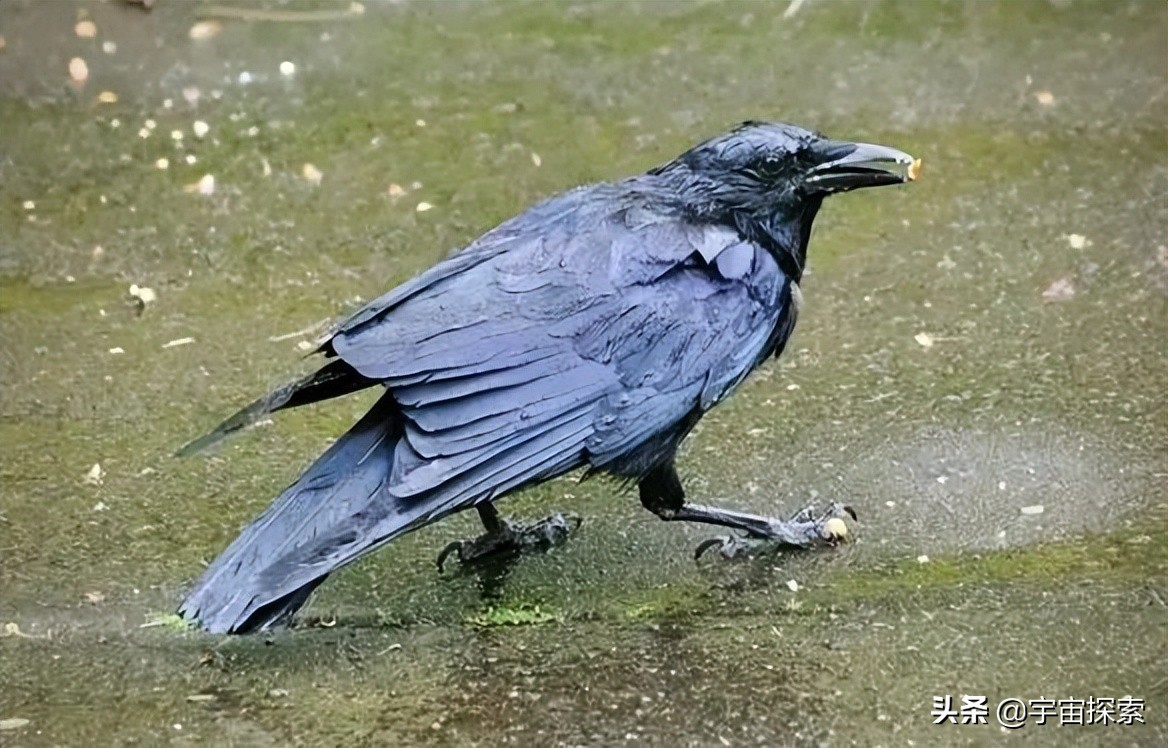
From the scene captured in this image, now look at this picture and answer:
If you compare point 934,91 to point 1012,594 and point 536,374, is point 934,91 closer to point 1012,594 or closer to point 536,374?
point 1012,594

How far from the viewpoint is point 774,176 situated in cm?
303

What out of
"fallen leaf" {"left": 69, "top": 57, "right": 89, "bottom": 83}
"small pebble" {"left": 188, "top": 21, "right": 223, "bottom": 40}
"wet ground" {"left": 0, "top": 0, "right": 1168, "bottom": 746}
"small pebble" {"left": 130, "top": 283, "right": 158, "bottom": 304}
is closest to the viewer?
"wet ground" {"left": 0, "top": 0, "right": 1168, "bottom": 746}

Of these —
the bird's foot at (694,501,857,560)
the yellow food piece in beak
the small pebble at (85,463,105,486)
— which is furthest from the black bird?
the small pebble at (85,463,105,486)

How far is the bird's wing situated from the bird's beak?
0.19 m

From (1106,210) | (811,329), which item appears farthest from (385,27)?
(1106,210)

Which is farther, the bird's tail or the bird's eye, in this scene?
the bird's eye

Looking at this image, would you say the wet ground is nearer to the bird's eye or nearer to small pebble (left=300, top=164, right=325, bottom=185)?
small pebble (left=300, top=164, right=325, bottom=185)

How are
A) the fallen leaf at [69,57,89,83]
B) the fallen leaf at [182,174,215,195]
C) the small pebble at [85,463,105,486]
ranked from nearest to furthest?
the small pebble at [85,463,105,486] < the fallen leaf at [182,174,215,195] < the fallen leaf at [69,57,89,83]

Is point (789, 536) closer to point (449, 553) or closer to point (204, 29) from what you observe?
point (449, 553)

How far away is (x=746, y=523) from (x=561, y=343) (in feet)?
2.14

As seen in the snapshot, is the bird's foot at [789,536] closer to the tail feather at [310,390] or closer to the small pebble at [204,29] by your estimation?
the tail feather at [310,390]

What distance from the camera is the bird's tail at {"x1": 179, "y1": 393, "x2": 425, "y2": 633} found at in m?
2.74

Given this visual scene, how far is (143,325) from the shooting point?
153 inches

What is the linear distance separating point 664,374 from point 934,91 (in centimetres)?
227
